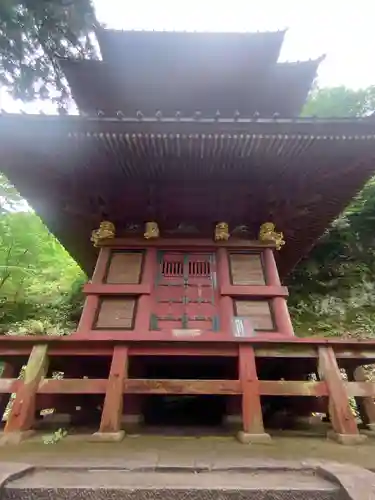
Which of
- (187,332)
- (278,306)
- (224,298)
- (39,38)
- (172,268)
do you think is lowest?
(187,332)

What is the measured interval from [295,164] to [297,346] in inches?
123

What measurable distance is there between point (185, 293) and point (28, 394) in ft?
9.56

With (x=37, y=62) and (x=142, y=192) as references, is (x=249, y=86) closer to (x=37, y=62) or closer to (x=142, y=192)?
(x=142, y=192)

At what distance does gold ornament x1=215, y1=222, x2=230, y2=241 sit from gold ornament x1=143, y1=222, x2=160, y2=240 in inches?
45.2

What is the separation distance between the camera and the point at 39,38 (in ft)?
25.3

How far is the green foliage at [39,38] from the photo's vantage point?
715 cm

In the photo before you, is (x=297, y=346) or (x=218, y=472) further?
(x=297, y=346)

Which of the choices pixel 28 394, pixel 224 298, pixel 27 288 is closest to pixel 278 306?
pixel 224 298

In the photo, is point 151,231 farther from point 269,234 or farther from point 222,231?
point 269,234

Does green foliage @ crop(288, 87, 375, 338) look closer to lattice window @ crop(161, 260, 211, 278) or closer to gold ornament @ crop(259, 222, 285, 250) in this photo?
gold ornament @ crop(259, 222, 285, 250)

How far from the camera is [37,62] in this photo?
806 cm

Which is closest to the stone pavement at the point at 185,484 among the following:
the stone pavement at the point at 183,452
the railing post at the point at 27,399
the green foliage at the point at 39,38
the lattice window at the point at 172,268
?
the stone pavement at the point at 183,452

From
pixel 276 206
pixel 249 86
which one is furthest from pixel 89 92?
pixel 276 206

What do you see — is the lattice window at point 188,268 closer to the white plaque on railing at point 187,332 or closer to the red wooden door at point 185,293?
the red wooden door at point 185,293
